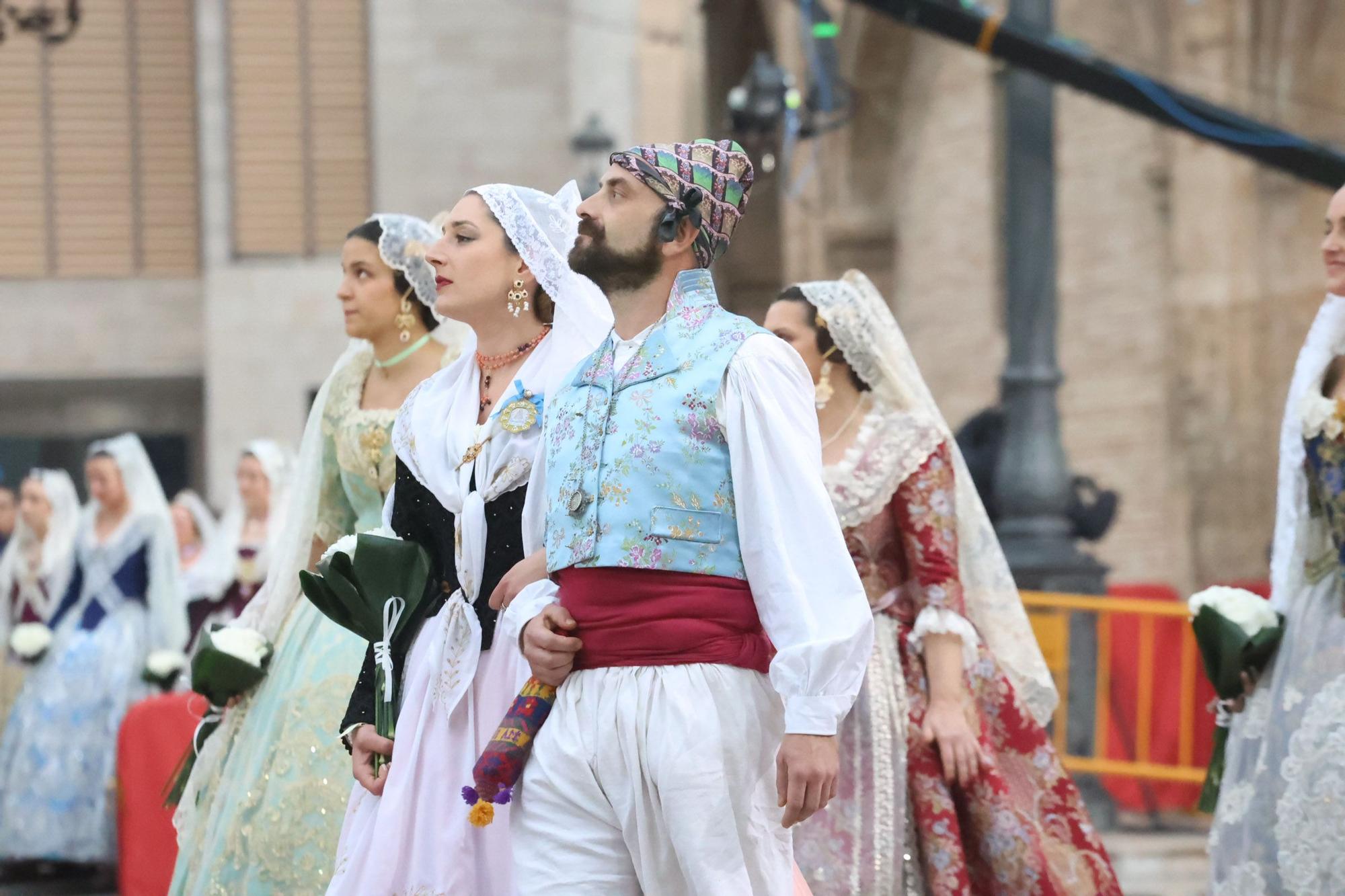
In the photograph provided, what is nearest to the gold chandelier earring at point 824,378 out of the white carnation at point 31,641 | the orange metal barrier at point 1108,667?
the orange metal barrier at point 1108,667

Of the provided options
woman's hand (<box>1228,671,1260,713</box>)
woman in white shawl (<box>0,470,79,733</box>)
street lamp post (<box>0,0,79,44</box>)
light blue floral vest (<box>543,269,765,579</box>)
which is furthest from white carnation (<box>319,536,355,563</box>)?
street lamp post (<box>0,0,79,44</box>)

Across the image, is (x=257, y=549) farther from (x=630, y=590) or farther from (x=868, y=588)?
(x=630, y=590)

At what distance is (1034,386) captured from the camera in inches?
396

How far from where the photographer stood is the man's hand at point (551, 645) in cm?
365

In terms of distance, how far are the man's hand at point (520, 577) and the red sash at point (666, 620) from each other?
267 millimetres

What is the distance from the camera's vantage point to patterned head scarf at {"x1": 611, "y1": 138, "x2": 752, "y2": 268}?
12.5 feet

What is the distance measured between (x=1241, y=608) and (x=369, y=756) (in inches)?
86.9

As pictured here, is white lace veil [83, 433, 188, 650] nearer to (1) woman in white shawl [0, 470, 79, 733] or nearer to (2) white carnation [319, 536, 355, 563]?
(1) woman in white shawl [0, 470, 79, 733]

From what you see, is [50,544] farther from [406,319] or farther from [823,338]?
[823,338]

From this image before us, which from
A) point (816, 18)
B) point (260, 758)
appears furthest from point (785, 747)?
point (816, 18)

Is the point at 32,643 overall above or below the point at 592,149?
below

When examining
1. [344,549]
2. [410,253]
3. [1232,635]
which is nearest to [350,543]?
[344,549]

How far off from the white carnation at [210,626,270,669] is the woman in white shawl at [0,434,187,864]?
4.51 m

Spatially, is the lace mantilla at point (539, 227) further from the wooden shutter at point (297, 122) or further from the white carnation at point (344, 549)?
the wooden shutter at point (297, 122)
